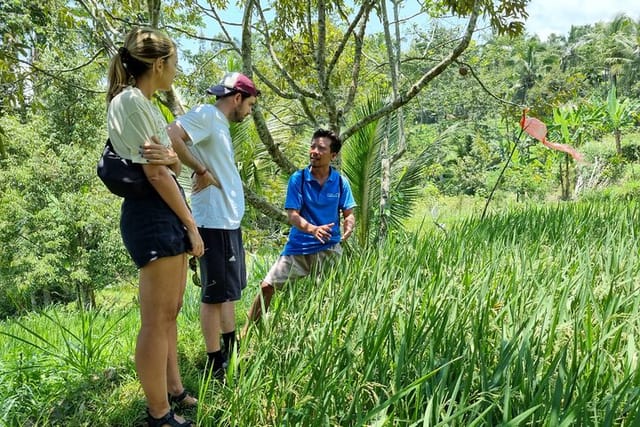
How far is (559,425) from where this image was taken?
3.28ft

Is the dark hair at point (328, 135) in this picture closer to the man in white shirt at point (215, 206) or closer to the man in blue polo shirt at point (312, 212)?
the man in blue polo shirt at point (312, 212)

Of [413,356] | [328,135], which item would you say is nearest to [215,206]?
[328,135]

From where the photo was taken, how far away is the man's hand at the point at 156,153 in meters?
1.44

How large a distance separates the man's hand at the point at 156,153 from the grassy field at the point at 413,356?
69 cm

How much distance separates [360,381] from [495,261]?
123cm

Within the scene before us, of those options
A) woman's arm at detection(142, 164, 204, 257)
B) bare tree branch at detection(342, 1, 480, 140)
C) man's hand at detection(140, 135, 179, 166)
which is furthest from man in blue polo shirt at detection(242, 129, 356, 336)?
man's hand at detection(140, 135, 179, 166)

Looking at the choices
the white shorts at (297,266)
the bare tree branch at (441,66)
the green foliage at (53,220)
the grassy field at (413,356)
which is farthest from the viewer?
the green foliage at (53,220)

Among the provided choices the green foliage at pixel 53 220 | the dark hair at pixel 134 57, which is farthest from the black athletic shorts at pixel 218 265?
the green foliage at pixel 53 220

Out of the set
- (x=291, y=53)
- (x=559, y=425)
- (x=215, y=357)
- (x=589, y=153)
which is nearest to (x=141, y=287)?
(x=215, y=357)

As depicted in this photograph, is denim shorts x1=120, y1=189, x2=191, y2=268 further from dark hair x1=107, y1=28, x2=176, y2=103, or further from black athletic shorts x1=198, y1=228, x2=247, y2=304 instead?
black athletic shorts x1=198, y1=228, x2=247, y2=304

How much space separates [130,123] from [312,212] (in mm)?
1400

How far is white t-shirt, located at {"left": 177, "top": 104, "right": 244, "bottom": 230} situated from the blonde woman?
39 centimetres

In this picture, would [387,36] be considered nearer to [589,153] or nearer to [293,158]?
[293,158]

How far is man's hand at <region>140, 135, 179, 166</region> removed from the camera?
144 cm
